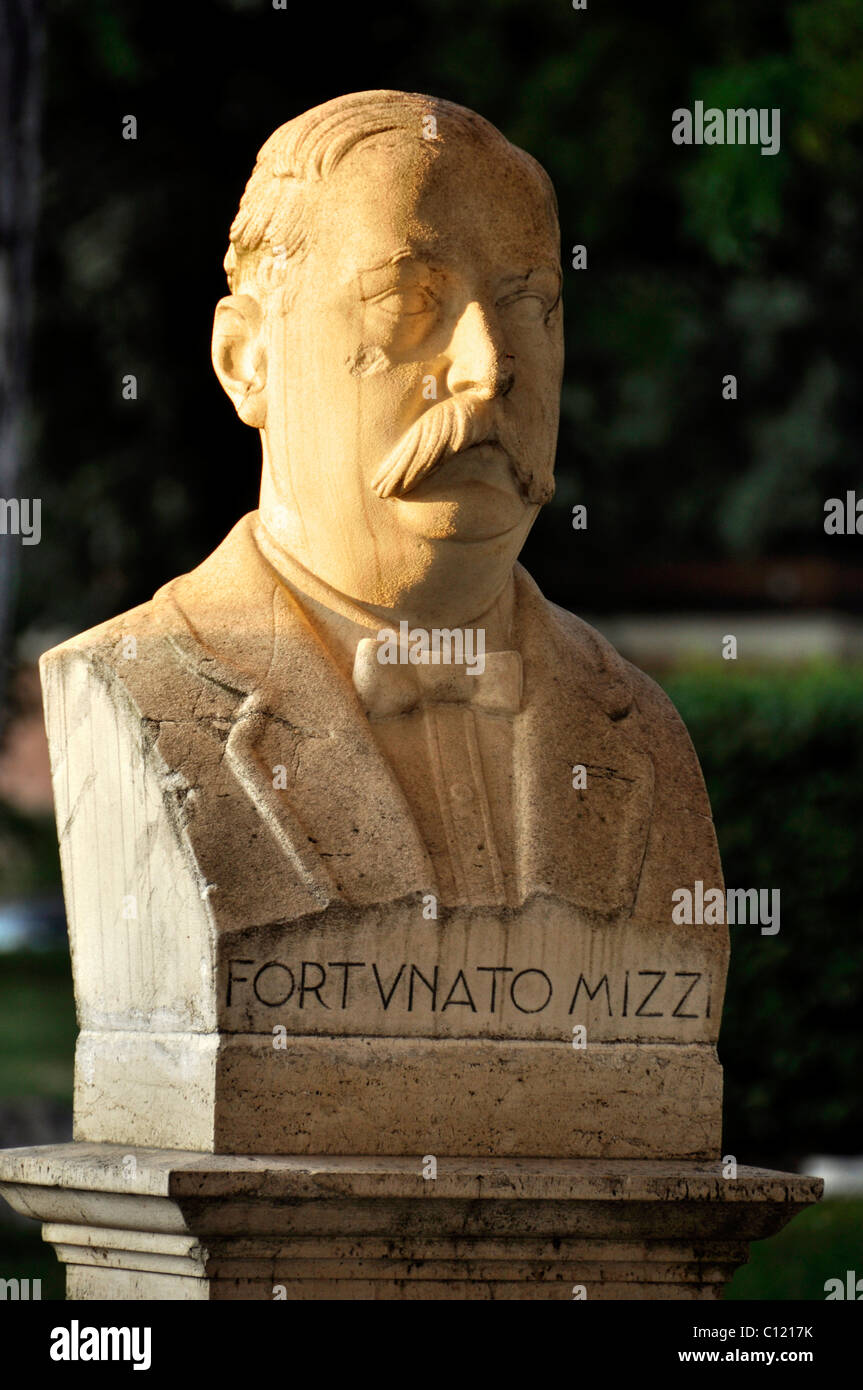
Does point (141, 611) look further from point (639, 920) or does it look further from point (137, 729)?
point (639, 920)

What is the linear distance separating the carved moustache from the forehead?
12.1 inches

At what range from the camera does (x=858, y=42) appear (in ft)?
32.7

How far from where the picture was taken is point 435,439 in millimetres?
4875

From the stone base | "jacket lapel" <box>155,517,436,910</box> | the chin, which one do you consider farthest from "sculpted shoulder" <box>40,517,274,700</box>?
the stone base

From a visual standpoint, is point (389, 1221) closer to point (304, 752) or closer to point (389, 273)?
point (304, 752)


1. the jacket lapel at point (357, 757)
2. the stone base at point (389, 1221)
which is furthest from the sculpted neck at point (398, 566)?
the stone base at point (389, 1221)

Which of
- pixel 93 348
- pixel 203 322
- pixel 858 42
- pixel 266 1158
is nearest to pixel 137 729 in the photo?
pixel 266 1158

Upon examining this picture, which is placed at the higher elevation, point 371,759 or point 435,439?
point 435,439

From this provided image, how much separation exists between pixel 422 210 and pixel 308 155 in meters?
0.29

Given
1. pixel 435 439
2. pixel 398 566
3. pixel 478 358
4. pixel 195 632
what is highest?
pixel 478 358

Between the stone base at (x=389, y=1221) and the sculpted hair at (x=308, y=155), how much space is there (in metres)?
1.90

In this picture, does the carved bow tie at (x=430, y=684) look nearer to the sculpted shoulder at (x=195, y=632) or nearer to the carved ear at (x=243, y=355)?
the sculpted shoulder at (x=195, y=632)

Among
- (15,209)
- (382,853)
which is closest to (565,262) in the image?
(15,209)

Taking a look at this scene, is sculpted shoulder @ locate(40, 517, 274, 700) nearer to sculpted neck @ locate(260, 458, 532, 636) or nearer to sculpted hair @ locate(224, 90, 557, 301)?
sculpted neck @ locate(260, 458, 532, 636)
